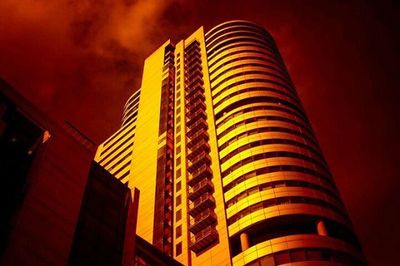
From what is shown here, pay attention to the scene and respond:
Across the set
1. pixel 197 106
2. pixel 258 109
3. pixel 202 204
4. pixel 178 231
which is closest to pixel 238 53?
pixel 197 106

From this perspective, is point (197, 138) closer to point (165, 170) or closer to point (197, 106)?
point (165, 170)

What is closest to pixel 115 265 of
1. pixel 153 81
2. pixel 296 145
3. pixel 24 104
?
pixel 24 104

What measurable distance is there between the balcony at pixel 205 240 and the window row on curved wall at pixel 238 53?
42.4 m

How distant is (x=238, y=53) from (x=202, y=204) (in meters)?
40.3

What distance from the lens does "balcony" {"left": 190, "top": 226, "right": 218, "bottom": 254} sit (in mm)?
61812

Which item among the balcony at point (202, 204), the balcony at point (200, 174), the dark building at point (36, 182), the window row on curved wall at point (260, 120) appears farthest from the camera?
the window row on curved wall at point (260, 120)

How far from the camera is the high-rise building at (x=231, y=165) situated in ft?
195

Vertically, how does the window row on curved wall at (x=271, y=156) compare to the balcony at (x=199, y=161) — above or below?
below

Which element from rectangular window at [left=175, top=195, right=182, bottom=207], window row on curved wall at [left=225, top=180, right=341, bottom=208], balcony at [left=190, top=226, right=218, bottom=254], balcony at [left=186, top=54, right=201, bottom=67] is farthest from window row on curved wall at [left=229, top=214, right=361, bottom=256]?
balcony at [left=186, top=54, right=201, bottom=67]

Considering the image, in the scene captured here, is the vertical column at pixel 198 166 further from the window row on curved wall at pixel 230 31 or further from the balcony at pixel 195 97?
the window row on curved wall at pixel 230 31

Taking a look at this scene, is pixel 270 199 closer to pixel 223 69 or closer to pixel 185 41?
pixel 223 69

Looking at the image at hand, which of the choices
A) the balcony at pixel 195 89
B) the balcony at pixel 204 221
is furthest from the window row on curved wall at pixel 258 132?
the balcony at pixel 195 89

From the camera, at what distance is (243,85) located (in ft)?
277

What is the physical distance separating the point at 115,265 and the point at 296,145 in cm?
4252
